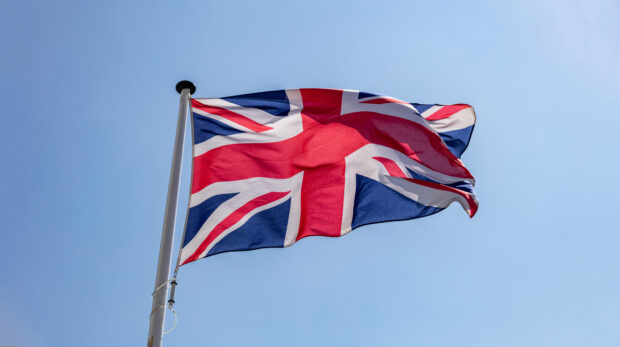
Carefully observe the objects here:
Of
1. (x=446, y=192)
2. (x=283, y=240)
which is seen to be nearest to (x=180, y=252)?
(x=283, y=240)

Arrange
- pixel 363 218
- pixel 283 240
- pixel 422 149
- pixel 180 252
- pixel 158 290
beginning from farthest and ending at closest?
pixel 422 149
pixel 363 218
pixel 283 240
pixel 180 252
pixel 158 290

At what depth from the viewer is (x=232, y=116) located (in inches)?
385

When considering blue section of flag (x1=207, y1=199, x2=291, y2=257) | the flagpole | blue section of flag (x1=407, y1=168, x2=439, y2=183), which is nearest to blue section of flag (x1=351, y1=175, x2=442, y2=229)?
blue section of flag (x1=407, y1=168, x2=439, y2=183)

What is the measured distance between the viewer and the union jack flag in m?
9.05

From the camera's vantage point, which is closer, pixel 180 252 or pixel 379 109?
pixel 180 252

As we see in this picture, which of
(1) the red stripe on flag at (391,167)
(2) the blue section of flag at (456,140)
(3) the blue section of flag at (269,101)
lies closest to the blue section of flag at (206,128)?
(3) the blue section of flag at (269,101)

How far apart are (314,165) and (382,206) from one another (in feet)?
4.41

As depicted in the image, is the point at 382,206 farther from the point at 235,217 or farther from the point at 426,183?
the point at 235,217

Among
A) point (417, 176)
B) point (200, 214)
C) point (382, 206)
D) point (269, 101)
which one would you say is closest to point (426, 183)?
point (417, 176)

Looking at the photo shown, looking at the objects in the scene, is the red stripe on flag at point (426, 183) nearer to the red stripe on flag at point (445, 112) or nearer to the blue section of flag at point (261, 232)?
the red stripe on flag at point (445, 112)

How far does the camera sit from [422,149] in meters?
10.8

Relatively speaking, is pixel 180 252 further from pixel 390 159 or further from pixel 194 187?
pixel 390 159

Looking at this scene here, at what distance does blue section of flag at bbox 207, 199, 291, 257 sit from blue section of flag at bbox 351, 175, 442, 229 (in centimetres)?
128

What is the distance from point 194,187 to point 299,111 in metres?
2.74
